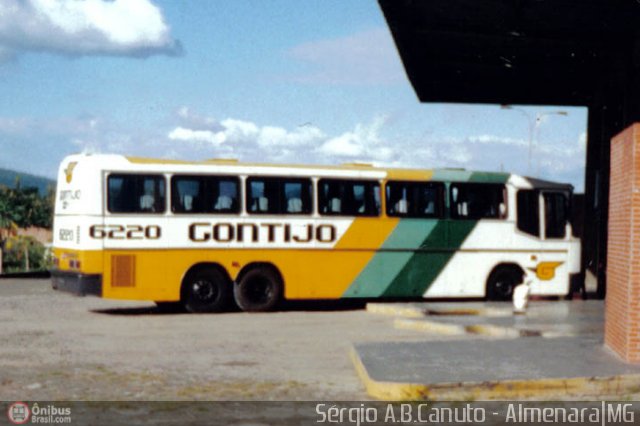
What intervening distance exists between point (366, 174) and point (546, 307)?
466 centimetres

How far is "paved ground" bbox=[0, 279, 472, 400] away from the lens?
1062 cm

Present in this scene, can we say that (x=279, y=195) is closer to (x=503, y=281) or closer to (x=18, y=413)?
(x=503, y=281)

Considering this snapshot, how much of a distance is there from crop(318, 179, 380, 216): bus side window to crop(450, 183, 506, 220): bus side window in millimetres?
1853

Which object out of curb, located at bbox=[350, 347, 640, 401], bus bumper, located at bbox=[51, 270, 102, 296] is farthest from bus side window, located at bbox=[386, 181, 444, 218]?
curb, located at bbox=[350, 347, 640, 401]

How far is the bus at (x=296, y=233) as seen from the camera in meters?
19.2

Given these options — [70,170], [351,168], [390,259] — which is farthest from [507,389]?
[70,170]

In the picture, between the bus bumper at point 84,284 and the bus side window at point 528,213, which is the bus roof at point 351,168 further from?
the bus bumper at point 84,284

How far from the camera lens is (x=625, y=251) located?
1200cm

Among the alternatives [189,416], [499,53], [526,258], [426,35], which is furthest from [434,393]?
[526,258]

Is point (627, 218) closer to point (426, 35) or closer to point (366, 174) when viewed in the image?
point (426, 35)

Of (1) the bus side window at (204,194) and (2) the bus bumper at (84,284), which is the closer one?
(2) the bus bumper at (84,284)

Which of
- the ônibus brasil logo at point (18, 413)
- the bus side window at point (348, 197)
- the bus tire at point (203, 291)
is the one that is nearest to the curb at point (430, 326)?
the bus side window at point (348, 197)

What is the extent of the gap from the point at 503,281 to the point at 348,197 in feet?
13.4

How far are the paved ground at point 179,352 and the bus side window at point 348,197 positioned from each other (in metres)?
2.12
